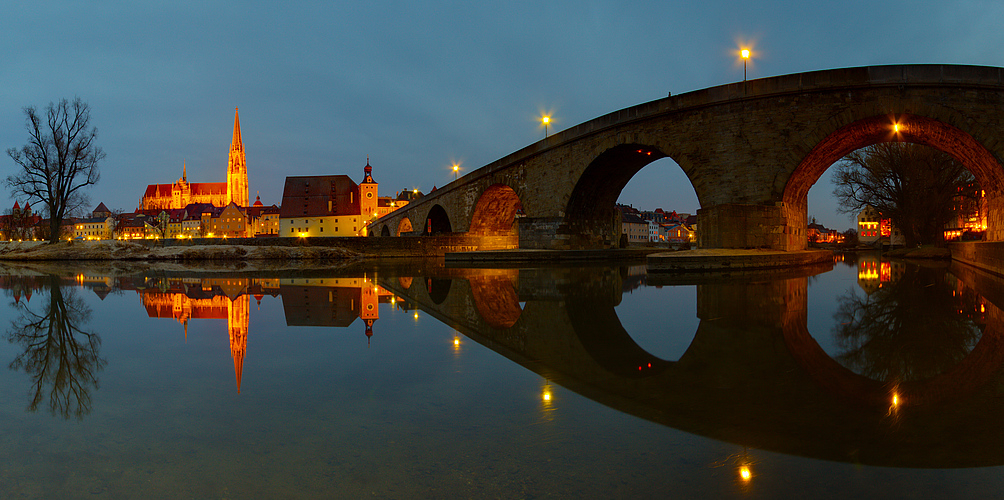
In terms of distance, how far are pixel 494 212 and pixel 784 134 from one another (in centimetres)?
2185

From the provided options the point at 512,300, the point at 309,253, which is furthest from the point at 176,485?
the point at 309,253

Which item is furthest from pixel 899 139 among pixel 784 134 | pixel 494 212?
pixel 494 212

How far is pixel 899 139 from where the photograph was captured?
55.2ft

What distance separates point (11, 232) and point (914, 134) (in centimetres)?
8102

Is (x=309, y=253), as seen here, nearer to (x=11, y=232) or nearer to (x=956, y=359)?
(x=956, y=359)

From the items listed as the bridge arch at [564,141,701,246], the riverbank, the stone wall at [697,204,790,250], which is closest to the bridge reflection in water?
the stone wall at [697,204,790,250]

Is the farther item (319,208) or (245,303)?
(319,208)

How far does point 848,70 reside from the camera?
48.9ft

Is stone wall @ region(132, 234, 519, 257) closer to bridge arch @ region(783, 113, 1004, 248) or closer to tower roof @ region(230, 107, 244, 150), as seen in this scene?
bridge arch @ region(783, 113, 1004, 248)

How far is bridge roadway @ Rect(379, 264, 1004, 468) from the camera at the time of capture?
2.21 meters

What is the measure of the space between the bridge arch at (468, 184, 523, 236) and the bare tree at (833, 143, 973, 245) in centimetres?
1929

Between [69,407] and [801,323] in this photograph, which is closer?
[69,407]

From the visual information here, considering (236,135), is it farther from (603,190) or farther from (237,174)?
(603,190)

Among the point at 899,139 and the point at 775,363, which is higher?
the point at 899,139
